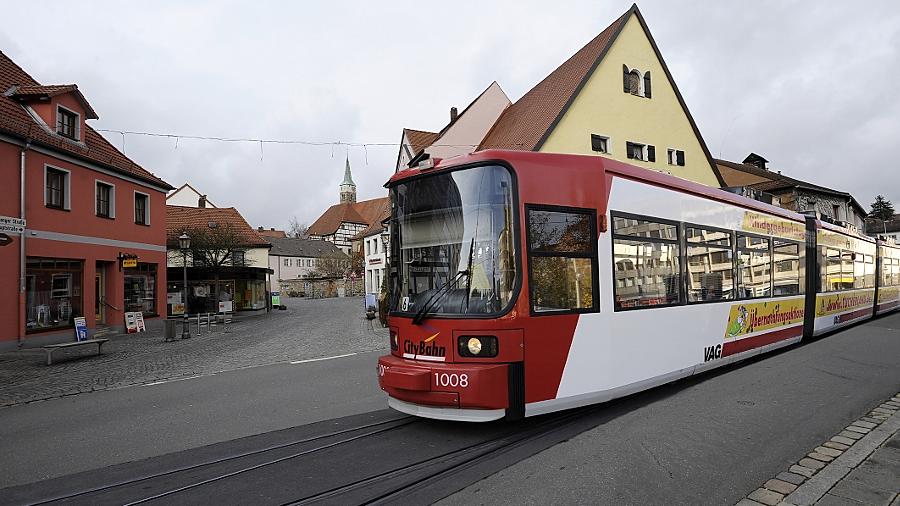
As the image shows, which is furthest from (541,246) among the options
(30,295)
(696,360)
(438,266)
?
(30,295)

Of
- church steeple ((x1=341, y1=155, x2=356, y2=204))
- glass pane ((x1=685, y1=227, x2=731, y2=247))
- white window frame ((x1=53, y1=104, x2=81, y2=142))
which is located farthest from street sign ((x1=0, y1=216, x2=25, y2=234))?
church steeple ((x1=341, y1=155, x2=356, y2=204))

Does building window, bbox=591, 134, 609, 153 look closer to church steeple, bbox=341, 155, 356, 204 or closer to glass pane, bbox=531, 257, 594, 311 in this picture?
glass pane, bbox=531, 257, 594, 311

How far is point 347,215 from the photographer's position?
103 metres

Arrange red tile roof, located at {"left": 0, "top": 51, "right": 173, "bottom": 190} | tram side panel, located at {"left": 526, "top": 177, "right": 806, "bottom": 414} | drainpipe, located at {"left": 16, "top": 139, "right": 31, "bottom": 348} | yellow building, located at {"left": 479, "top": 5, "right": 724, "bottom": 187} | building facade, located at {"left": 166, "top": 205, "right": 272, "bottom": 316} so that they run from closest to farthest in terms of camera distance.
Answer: tram side panel, located at {"left": 526, "top": 177, "right": 806, "bottom": 414}, drainpipe, located at {"left": 16, "top": 139, "right": 31, "bottom": 348}, red tile roof, located at {"left": 0, "top": 51, "right": 173, "bottom": 190}, yellow building, located at {"left": 479, "top": 5, "right": 724, "bottom": 187}, building facade, located at {"left": 166, "top": 205, "right": 272, "bottom": 316}

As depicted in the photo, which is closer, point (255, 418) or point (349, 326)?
point (255, 418)

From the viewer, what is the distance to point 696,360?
708 centimetres

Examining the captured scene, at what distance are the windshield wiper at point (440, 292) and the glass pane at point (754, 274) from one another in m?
5.04

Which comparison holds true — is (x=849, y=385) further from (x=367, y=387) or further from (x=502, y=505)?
(x=367, y=387)

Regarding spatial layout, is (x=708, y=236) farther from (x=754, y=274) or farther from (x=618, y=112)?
(x=618, y=112)

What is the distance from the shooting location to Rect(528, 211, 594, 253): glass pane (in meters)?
5.27

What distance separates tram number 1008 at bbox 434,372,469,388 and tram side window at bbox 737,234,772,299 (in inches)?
207

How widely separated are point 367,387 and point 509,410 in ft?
12.3

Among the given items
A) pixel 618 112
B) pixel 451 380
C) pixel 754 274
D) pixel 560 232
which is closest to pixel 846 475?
pixel 560 232

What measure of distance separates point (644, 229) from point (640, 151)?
19956 millimetres
